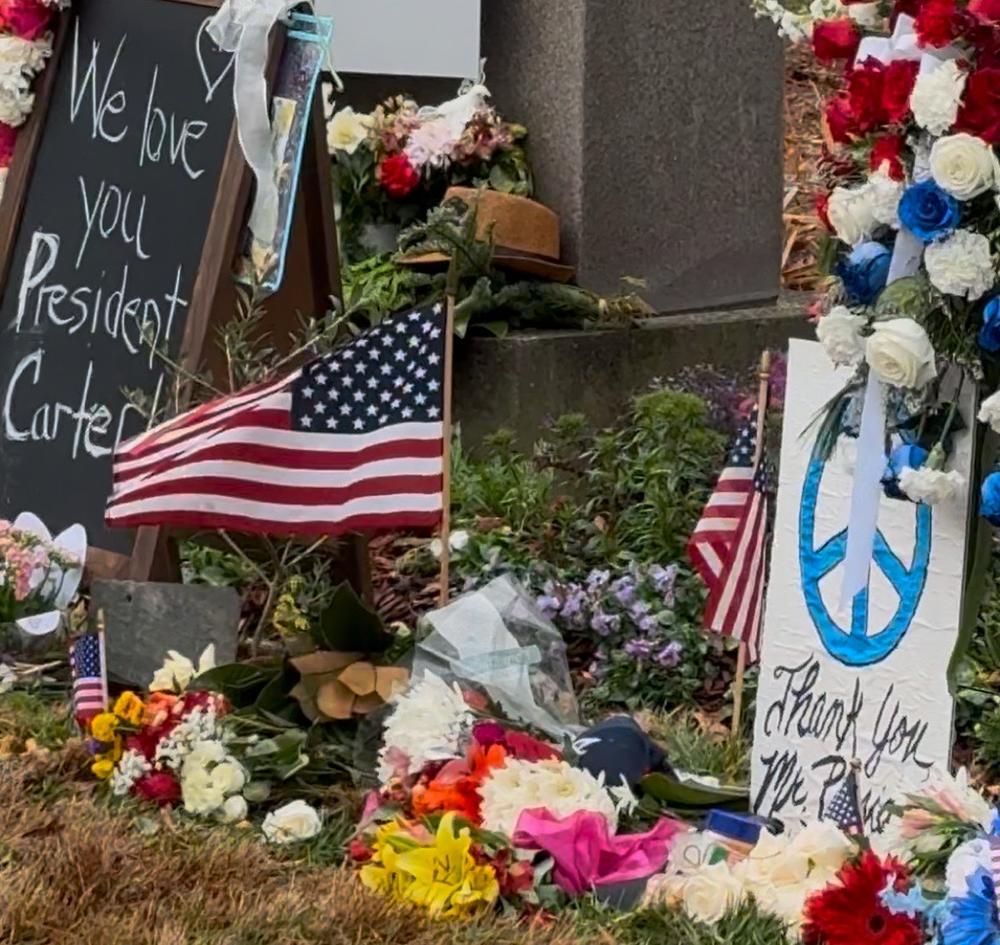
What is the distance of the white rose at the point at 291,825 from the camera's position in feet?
11.8

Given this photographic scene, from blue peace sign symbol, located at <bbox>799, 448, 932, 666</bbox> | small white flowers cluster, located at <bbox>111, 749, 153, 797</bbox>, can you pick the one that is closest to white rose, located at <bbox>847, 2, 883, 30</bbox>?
blue peace sign symbol, located at <bbox>799, 448, 932, 666</bbox>

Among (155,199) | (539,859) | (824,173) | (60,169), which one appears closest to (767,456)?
(824,173)

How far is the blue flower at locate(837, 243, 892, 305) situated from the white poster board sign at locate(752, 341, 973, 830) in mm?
346

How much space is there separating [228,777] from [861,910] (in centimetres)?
124

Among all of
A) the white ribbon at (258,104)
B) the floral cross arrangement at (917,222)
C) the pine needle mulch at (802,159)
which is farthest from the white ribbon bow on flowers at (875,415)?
the pine needle mulch at (802,159)

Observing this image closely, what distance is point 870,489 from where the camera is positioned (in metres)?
3.18

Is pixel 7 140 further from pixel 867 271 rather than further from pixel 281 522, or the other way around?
pixel 867 271

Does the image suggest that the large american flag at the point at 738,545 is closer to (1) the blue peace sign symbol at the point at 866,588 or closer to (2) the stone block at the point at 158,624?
(1) the blue peace sign symbol at the point at 866,588

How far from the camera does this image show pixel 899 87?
300cm

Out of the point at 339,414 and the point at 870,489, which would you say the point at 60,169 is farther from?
the point at 870,489

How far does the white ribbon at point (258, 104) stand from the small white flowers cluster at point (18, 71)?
2.52ft

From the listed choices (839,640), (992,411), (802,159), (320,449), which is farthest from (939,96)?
(802,159)

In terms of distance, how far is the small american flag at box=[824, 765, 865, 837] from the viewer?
135 inches

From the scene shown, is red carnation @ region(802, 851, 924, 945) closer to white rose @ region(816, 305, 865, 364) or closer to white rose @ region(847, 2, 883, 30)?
white rose @ region(816, 305, 865, 364)
